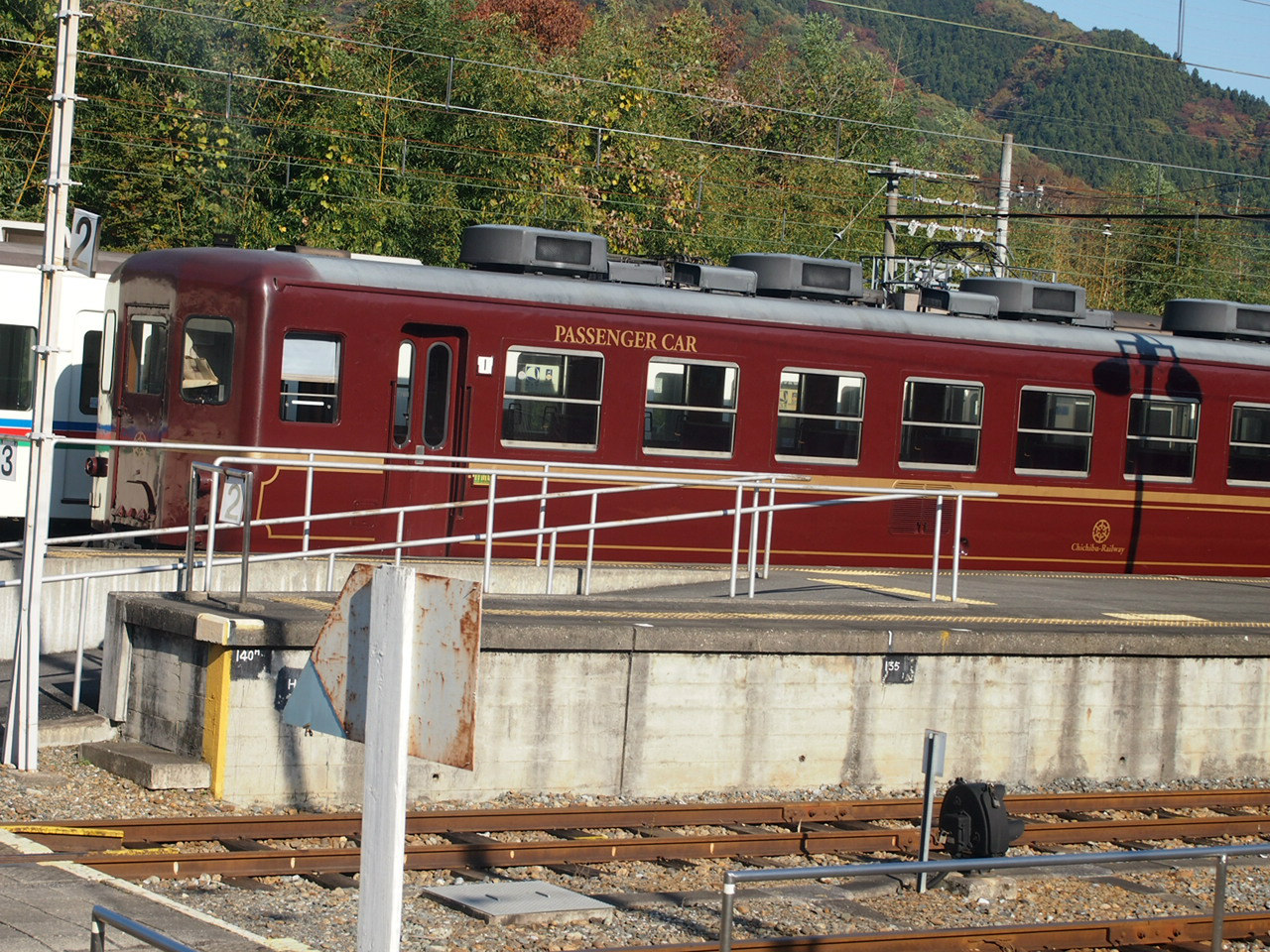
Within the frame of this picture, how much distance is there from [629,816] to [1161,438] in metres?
11.0

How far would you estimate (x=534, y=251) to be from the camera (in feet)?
57.3

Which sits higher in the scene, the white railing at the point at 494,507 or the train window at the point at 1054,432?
the train window at the point at 1054,432

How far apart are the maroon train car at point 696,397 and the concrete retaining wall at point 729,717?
3.57 m

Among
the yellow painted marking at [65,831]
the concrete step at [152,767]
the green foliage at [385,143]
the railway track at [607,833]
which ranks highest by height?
the green foliage at [385,143]

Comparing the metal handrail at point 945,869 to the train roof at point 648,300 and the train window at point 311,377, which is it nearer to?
the train window at point 311,377

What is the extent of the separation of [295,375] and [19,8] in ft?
74.1

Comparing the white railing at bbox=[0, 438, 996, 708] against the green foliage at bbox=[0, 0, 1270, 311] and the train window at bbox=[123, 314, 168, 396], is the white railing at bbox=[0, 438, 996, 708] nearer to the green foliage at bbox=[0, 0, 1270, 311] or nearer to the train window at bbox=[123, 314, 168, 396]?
the train window at bbox=[123, 314, 168, 396]

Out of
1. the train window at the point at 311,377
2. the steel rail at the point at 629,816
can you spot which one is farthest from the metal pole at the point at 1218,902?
the train window at the point at 311,377

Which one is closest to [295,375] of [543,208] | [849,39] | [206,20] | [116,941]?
[116,941]

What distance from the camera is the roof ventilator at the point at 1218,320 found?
69.6 feet

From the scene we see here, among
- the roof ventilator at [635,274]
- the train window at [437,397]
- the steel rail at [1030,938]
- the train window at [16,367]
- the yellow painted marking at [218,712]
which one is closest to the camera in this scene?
the steel rail at [1030,938]

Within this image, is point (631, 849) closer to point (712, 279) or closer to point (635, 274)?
point (635, 274)

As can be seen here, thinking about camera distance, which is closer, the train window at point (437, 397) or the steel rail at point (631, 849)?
the steel rail at point (631, 849)

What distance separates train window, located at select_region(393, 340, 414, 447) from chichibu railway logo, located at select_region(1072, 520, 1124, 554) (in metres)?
8.04
